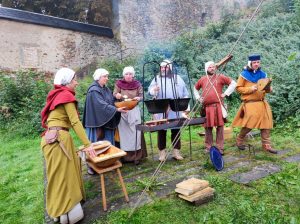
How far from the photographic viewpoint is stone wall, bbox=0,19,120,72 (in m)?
11.9

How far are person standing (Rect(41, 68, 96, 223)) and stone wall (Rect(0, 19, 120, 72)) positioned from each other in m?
10.1

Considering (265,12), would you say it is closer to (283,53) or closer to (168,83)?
(283,53)

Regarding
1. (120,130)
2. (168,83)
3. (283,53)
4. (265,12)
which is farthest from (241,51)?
(120,130)

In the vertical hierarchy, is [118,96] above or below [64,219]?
above

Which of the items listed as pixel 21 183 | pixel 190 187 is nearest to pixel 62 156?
pixel 190 187

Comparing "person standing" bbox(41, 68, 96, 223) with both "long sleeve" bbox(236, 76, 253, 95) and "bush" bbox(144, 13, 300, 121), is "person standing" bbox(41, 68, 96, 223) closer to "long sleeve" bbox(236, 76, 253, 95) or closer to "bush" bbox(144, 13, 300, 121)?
"long sleeve" bbox(236, 76, 253, 95)

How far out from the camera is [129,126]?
16.1 feet

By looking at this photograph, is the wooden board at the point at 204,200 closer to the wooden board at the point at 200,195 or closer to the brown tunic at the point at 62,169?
the wooden board at the point at 200,195

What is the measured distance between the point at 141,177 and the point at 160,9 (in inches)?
546

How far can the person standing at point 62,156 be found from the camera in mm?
2935

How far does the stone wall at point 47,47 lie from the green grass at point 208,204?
26.4 feet

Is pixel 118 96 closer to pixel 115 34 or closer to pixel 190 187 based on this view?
pixel 190 187

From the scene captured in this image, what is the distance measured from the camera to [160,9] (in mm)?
16219

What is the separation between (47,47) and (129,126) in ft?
30.9
